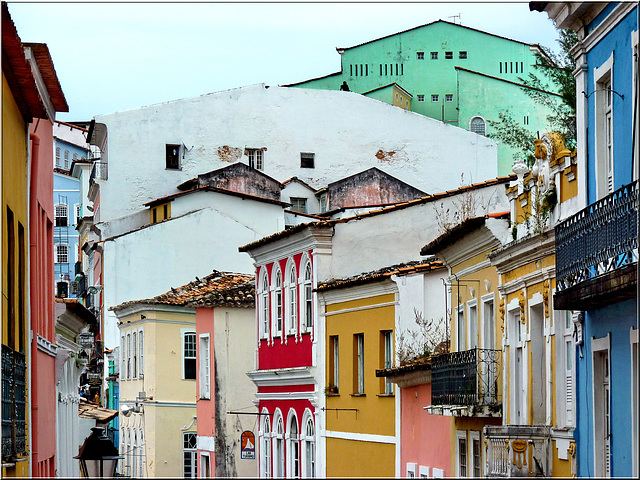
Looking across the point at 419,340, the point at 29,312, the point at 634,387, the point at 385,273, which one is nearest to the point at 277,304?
the point at 385,273

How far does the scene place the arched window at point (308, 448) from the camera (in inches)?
1283

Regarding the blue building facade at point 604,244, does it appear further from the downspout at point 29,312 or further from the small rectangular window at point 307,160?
the small rectangular window at point 307,160

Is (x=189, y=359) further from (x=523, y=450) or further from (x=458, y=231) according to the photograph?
(x=523, y=450)

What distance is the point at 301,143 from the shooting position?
5306 centimetres

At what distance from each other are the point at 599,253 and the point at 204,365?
27.8m

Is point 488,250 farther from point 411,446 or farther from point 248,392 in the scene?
point 248,392

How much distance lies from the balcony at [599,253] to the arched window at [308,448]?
1841cm

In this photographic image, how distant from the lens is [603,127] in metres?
15.3

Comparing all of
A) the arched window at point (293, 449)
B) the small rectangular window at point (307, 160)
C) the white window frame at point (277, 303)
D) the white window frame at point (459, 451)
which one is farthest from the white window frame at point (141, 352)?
the white window frame at point (459, 451)

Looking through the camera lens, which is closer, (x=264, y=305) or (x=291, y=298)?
(x=291, y=298)

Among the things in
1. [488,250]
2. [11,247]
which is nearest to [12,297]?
[11,247]

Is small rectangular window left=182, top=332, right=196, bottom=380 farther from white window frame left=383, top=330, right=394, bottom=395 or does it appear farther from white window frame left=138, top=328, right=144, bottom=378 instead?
white window frame left=383, top=330, right=394, bottom=395

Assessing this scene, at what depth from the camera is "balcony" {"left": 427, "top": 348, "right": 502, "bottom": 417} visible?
2050cm

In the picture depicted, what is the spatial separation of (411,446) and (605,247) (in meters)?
14.0
